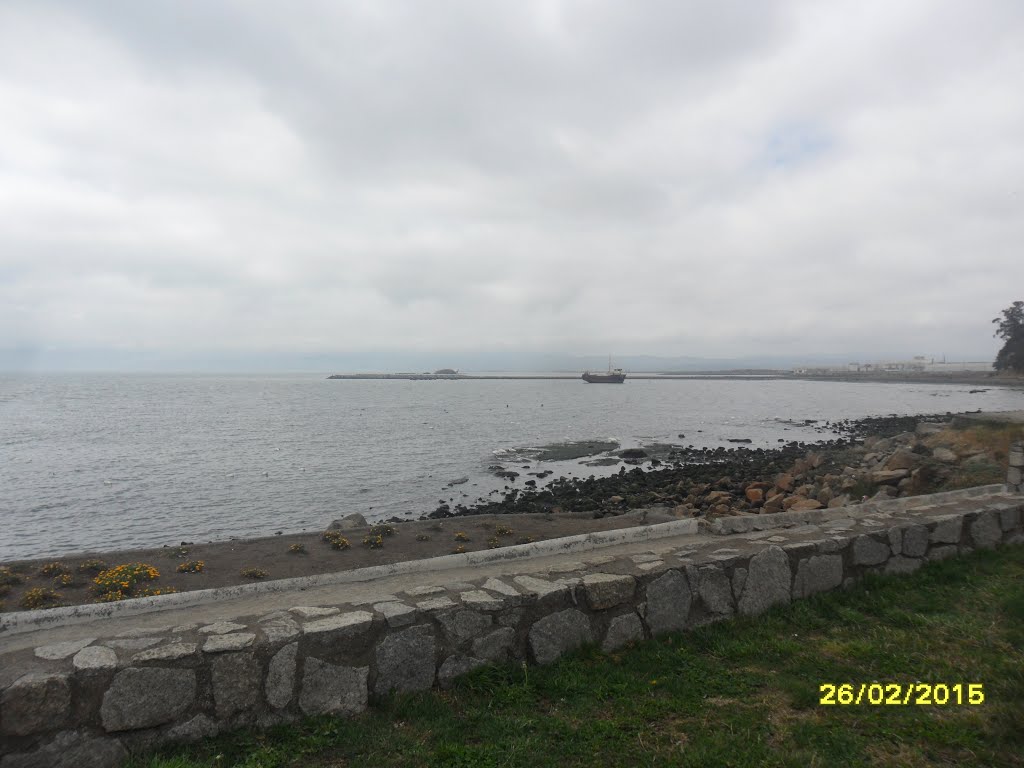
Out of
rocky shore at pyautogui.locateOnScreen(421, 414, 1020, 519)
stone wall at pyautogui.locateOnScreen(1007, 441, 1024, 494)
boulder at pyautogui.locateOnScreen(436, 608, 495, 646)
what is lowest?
rocky shore at pyautogui.locateOnScreen(421, 414, 1020, 519)

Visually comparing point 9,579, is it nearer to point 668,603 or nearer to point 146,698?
point 146,698

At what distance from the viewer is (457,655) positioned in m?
4.26

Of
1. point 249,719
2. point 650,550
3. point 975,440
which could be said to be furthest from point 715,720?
point 975,440

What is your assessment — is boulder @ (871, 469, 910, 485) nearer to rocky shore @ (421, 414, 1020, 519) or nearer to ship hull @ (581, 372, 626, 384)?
rocky shore @ (421, 414, 1020, 519)

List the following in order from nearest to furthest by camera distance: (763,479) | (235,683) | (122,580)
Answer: (235,683) → (122,580) → (763,479)

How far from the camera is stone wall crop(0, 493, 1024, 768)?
3354 millimetres

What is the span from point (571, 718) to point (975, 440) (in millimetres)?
17810

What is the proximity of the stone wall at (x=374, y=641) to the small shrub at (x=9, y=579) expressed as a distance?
971cm

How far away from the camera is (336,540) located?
43.3 feet

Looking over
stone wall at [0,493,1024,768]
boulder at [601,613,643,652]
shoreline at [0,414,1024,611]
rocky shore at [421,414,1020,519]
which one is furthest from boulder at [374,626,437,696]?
rocky shore at [421,414,1020,519]

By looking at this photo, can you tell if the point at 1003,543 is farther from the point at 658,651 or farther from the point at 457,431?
the point at 457,431
